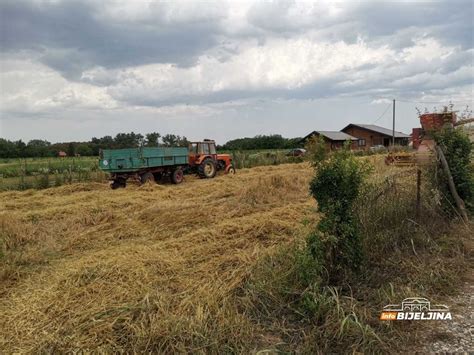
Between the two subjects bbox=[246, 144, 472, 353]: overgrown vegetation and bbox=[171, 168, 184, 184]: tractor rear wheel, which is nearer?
bbox=[246, 144, 472, 353]: overgrown vegetation

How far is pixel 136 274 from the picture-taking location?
4.50 metres

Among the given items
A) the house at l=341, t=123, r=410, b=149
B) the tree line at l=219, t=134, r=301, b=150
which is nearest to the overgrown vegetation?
the house at l=341, t=123, r=410, b=149

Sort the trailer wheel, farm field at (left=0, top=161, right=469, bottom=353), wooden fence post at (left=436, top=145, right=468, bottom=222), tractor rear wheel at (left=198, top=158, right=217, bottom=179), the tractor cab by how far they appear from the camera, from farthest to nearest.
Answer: the tractor cab → tractor rear wheel at (left=198, top=158, right=217, bottom=179) → the trailer wheel → wooden fence post at (left=436, top=145, right=468, bottom=222) → farm field at (left=0, top=161, right=469, bottom=353)

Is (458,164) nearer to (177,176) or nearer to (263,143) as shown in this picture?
(177,176)

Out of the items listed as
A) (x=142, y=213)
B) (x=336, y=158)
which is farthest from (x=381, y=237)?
(x=142, y=213)

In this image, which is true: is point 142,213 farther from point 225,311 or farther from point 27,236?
point 225,311

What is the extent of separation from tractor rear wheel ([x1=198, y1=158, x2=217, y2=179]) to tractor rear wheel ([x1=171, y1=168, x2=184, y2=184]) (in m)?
1.11

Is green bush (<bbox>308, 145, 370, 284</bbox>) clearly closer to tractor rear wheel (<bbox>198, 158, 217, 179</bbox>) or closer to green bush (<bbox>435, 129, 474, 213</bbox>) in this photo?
green bush (<bbox>435, 129, 474, 213</bbox>)

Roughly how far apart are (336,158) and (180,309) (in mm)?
2372

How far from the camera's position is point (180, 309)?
3506 millimetres

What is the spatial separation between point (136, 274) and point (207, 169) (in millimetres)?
13132

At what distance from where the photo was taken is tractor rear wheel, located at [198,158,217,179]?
1712cm

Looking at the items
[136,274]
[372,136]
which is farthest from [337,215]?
[372,136]

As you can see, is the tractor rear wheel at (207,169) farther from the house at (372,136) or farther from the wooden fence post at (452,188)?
the house at (372,136)
